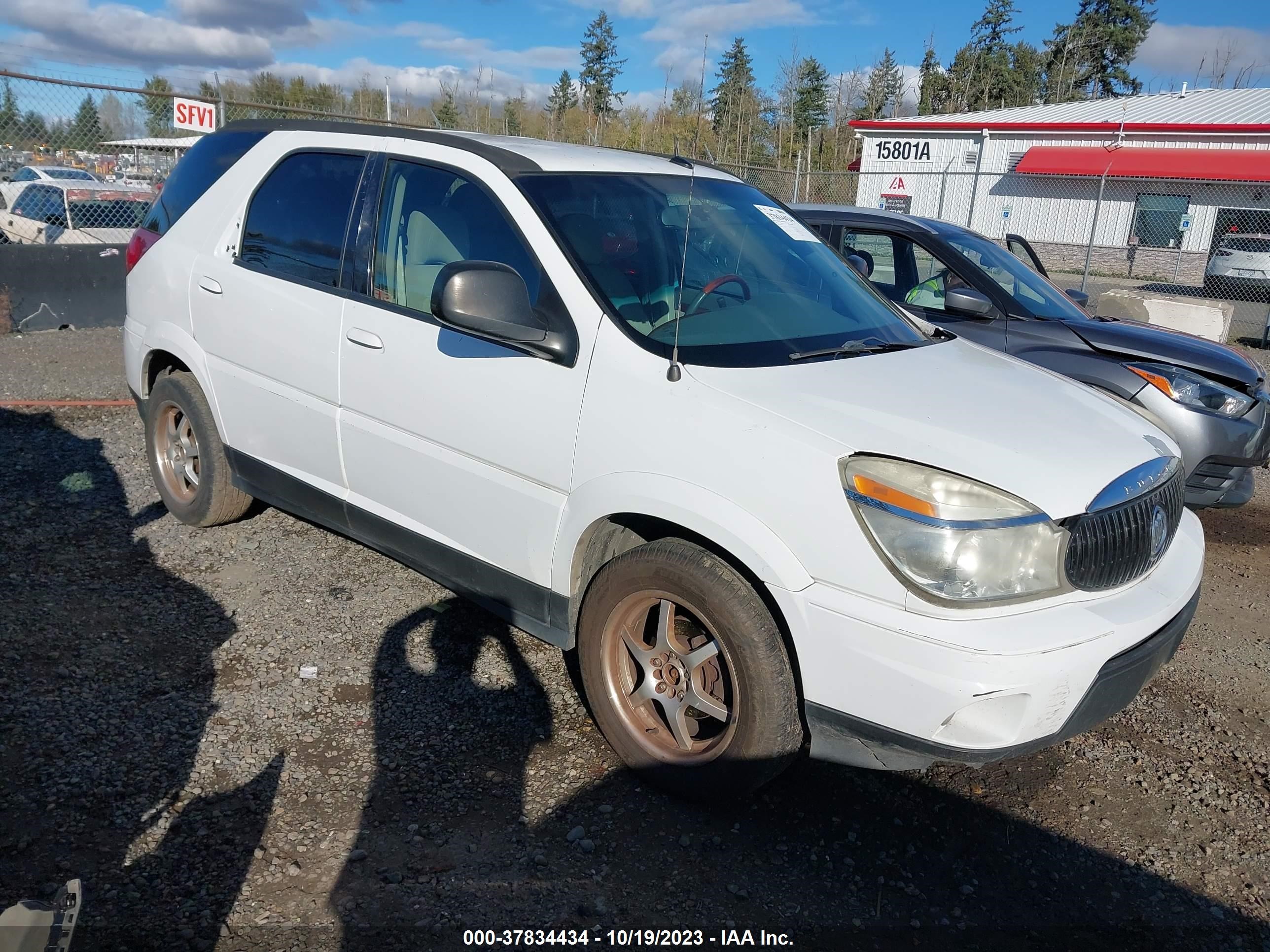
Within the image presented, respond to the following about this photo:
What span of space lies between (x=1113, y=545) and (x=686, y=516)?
1.20 metres

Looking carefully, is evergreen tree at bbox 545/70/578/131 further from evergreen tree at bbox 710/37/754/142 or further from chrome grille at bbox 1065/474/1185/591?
chrome grille at bbox 1065/474/1185/591

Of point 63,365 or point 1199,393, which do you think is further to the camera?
point 63,365

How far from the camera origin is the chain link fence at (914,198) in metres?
11.6

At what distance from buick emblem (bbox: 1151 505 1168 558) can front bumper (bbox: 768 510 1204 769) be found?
272 mm

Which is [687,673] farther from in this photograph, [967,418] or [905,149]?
[905,149]

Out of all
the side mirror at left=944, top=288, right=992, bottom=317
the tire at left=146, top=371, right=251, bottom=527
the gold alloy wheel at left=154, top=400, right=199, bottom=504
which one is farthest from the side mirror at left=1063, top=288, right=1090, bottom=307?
the gold alloy wheel at left=154, top=400, right=199, bottom=504

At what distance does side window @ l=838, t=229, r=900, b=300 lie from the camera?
650cm

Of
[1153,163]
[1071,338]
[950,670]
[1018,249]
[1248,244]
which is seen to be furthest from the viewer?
[1153,163]

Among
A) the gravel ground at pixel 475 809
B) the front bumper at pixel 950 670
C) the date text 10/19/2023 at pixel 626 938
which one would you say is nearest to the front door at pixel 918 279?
the gravel ground at pixel 475 809

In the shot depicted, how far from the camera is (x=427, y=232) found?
11.9 ft

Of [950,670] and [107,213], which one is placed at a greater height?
[107,213]

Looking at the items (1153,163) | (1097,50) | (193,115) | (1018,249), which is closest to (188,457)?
(1018,249)

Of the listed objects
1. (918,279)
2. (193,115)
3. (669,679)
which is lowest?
(669,679)

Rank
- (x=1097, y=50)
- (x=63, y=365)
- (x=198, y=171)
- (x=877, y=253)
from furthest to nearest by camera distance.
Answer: (x=1097, y=50), (x=63, y=365), (x=877, y=253), (x=198, y=171)
